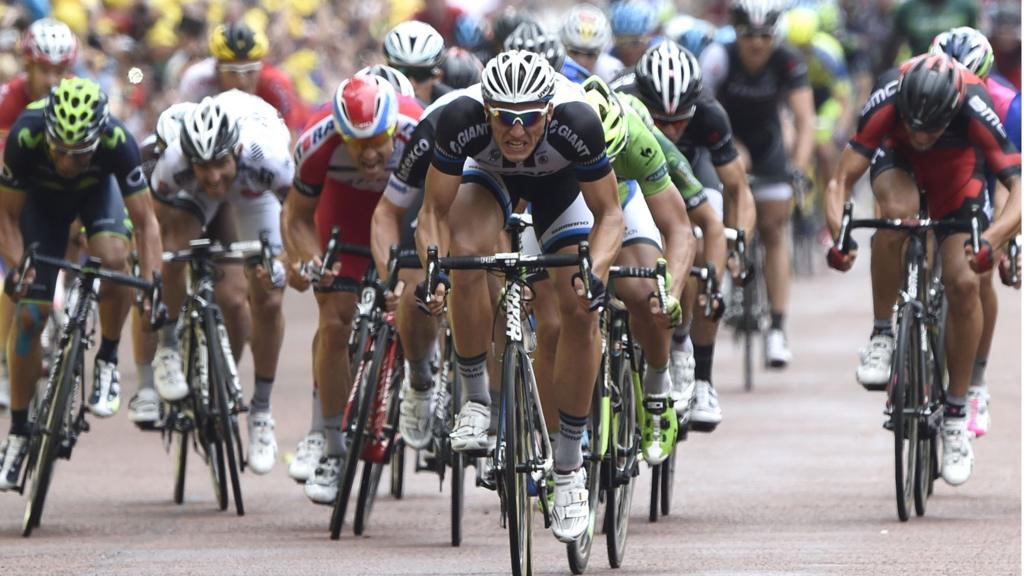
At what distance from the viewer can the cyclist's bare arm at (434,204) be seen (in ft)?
29.4

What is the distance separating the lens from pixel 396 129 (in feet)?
34.9

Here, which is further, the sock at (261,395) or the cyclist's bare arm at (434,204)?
the sock at (261,395)

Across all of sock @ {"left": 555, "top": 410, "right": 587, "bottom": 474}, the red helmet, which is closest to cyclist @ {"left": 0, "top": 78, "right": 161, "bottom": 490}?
the red helmet

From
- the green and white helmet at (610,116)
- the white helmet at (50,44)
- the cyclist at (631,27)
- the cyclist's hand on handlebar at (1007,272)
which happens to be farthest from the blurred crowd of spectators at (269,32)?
the cyclist's hand on handlebar at (1007,272)

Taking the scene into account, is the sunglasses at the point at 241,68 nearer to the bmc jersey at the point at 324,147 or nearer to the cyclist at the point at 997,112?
the bmc jersey at the point at 324,147

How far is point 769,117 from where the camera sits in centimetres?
1692

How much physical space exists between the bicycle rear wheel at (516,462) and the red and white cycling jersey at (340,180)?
2.12 meters

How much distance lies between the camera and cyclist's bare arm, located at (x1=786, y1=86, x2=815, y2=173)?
1681 centimetres

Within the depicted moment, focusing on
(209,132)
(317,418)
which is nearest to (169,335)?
(317,418)

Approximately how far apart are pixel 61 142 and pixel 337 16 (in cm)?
1705

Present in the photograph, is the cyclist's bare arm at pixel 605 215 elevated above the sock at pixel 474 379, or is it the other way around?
the cyclist's bare arm at pixel 605 215

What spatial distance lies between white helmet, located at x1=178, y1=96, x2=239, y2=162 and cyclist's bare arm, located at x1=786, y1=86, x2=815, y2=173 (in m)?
6.40

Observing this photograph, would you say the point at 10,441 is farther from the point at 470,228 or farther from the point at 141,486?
the point at 470,228

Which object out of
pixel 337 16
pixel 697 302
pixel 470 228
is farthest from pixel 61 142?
pixel 337 16
